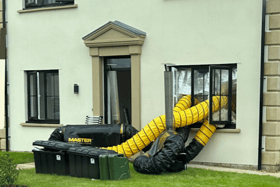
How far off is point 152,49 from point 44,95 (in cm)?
409

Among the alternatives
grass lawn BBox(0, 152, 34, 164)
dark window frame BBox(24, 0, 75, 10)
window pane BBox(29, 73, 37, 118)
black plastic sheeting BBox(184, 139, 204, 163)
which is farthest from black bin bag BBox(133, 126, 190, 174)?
dark window frame BBox(24, 0, 75, 10)

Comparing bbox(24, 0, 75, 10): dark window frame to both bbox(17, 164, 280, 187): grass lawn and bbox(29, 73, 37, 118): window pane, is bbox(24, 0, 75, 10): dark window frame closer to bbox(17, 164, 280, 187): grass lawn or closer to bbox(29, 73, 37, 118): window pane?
bbox(29, 73, 37, 118): window pane

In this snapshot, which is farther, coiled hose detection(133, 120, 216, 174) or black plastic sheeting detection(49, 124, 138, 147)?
black plastic sheeting detection(49, 124, 138, 147)

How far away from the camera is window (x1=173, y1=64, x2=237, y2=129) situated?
30.0 ft

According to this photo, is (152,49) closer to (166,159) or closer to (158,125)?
(158,125)

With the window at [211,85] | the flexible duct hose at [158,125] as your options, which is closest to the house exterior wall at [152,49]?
the window at [211,85]

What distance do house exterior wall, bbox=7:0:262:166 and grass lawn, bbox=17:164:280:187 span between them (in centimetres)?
133

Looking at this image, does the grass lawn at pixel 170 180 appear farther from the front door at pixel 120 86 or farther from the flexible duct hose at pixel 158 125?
the front door at pixel 120 86

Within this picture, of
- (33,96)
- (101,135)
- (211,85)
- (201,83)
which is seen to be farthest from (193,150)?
(33,96)

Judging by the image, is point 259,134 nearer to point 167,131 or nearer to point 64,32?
point 167,131

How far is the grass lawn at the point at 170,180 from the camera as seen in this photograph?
7.19m

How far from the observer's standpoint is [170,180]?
7586 mm

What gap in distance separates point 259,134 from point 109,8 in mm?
5625

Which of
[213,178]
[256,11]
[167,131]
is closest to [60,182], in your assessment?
[167,131]
